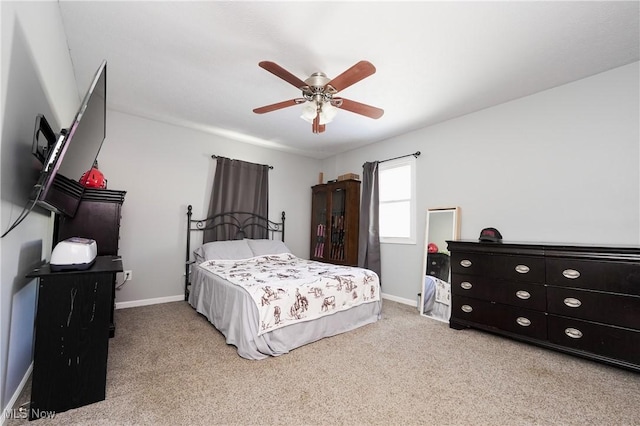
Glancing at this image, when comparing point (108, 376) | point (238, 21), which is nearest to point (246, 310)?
point (108, 376)

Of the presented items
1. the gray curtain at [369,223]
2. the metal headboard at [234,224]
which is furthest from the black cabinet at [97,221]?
the gray curtain at [369,223]

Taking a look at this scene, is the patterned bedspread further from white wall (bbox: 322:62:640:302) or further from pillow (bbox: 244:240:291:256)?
white wall (bbox: 322:62:640:302)

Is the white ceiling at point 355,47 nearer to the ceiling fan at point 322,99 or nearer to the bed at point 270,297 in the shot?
the ceiling fan at point 322,99

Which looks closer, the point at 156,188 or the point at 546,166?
the point at 546,166

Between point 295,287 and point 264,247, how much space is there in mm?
1696

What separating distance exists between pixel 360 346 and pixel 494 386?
99cm

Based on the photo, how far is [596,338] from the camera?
2.09m

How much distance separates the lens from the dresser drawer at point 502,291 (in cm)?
240

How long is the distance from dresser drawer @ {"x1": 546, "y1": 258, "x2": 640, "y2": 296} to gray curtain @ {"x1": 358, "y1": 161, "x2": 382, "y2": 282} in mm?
2159

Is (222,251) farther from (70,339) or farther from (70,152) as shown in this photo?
(70,152)

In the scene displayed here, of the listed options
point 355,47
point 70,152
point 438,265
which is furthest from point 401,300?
point 70,152

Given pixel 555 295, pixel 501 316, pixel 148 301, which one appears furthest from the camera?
pixel 148 301

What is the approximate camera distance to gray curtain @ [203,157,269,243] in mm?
4086
